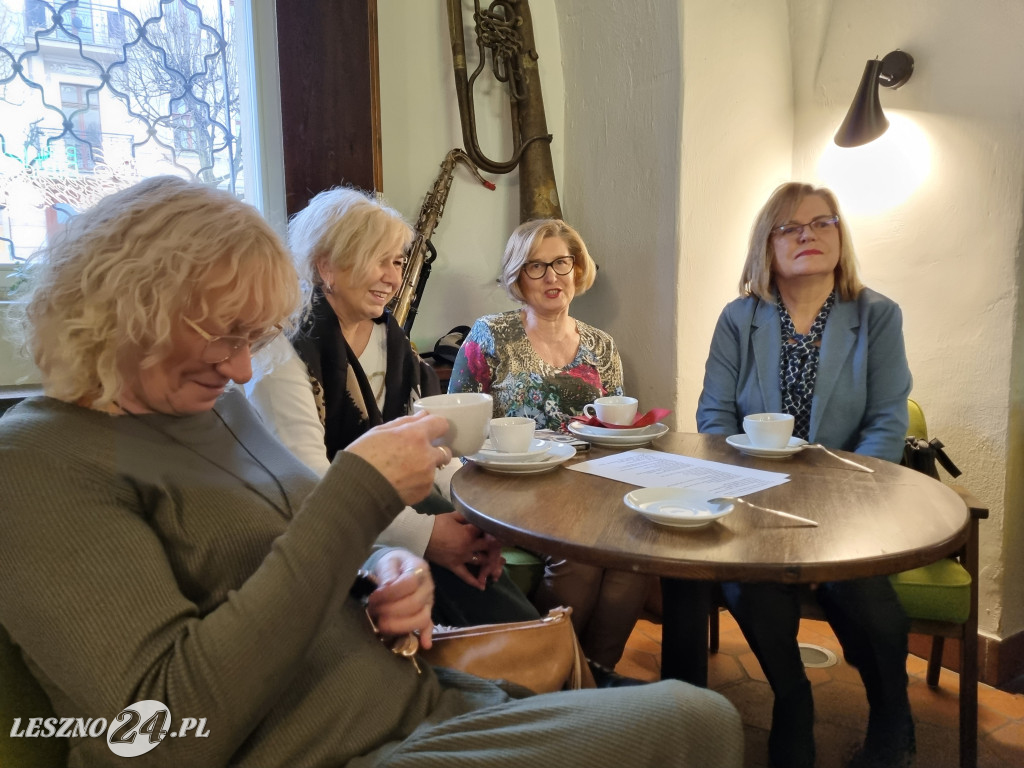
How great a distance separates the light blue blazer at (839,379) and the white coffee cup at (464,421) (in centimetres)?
111

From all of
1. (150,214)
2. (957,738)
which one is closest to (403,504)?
(150,214)

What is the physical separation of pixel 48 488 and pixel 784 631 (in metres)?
1.31

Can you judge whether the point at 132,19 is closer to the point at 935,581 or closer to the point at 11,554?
the point at 11,554

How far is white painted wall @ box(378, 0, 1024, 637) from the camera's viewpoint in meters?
1.99

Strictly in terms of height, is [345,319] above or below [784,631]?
above

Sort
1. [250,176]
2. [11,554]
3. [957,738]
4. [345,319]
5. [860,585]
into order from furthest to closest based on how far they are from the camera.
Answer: [250,176] → [957,738] → [345,319] → [860,585] → [11,554]

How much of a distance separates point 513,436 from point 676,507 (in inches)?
15.7

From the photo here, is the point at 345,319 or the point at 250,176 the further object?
the point at 250,176

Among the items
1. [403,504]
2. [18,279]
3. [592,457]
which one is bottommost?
[592,457]

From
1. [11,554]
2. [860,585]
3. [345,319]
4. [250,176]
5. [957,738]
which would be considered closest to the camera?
[11,554]

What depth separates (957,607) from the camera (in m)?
1.48

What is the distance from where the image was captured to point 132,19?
2080 mm

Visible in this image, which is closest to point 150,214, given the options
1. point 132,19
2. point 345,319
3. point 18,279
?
point 18,279

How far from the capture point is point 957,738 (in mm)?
1756
